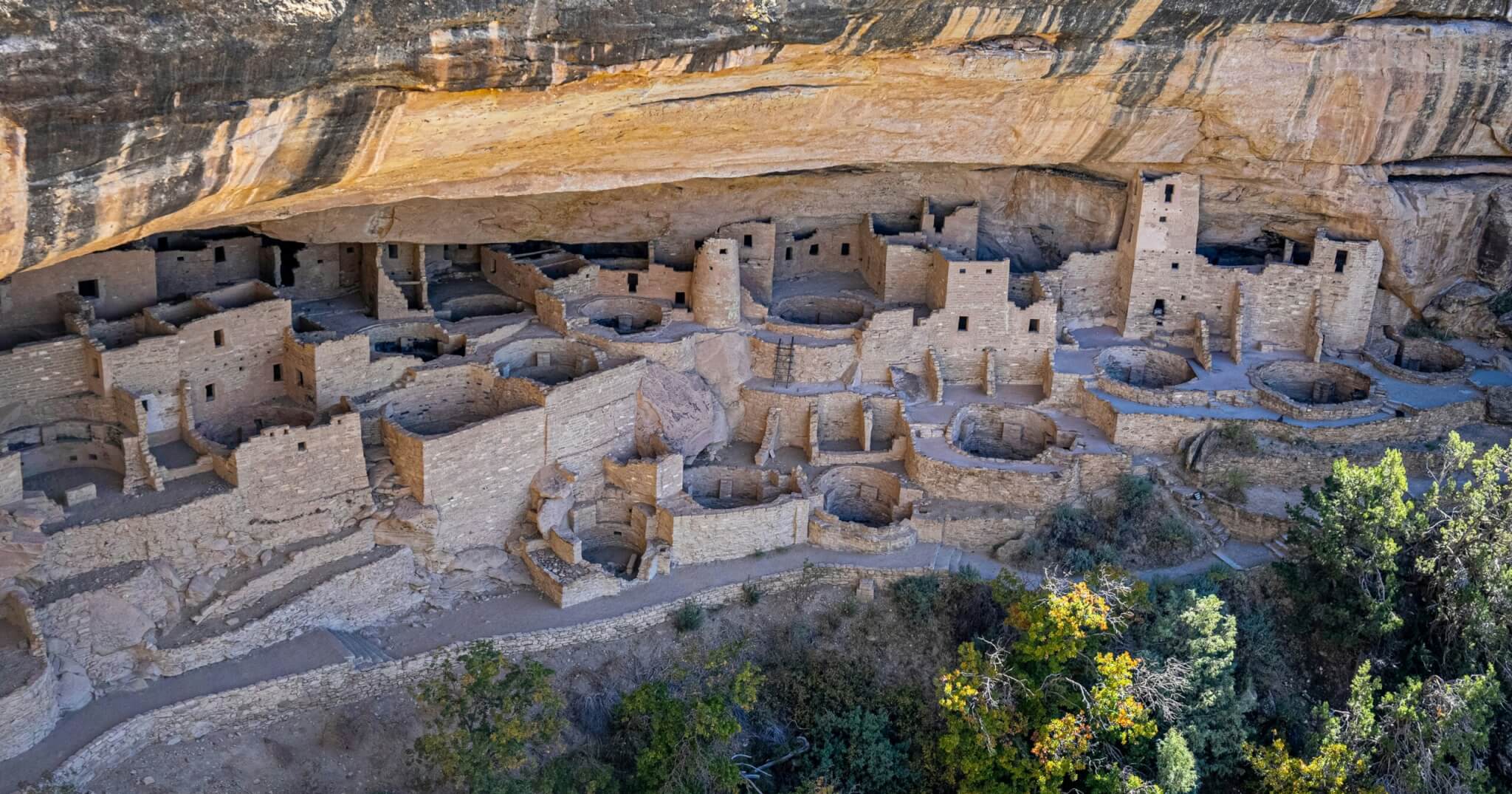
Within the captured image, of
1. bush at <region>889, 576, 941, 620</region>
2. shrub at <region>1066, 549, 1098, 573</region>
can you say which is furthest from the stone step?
bush at <region>889, 576, 941, 620</region>

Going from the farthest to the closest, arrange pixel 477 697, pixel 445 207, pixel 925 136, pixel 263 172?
pixel 445 207, pixel 925 136, pixel 477 697, pixel 263 172

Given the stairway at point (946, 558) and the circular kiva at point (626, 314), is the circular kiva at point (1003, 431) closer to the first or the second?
the stairway at point (946, 558)

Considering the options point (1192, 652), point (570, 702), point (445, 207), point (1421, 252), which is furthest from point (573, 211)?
point (1421, 252)

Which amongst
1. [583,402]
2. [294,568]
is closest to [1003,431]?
[583,402]

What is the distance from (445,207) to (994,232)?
7538mm

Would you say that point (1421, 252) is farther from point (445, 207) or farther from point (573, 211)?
point (445, 207)

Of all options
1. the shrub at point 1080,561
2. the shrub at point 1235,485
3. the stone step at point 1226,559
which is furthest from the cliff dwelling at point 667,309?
the shrub at point 1080,561

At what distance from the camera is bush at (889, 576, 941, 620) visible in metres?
16.2

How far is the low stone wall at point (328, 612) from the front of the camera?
1383 centimetres

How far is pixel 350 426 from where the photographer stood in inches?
598

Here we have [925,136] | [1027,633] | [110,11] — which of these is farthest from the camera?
[925,136]

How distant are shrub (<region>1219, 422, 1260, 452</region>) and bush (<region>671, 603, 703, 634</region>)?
21.6 ft

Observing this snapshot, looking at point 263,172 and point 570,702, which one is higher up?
point 263,172

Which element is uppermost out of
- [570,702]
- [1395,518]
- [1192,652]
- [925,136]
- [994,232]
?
[925,136]
